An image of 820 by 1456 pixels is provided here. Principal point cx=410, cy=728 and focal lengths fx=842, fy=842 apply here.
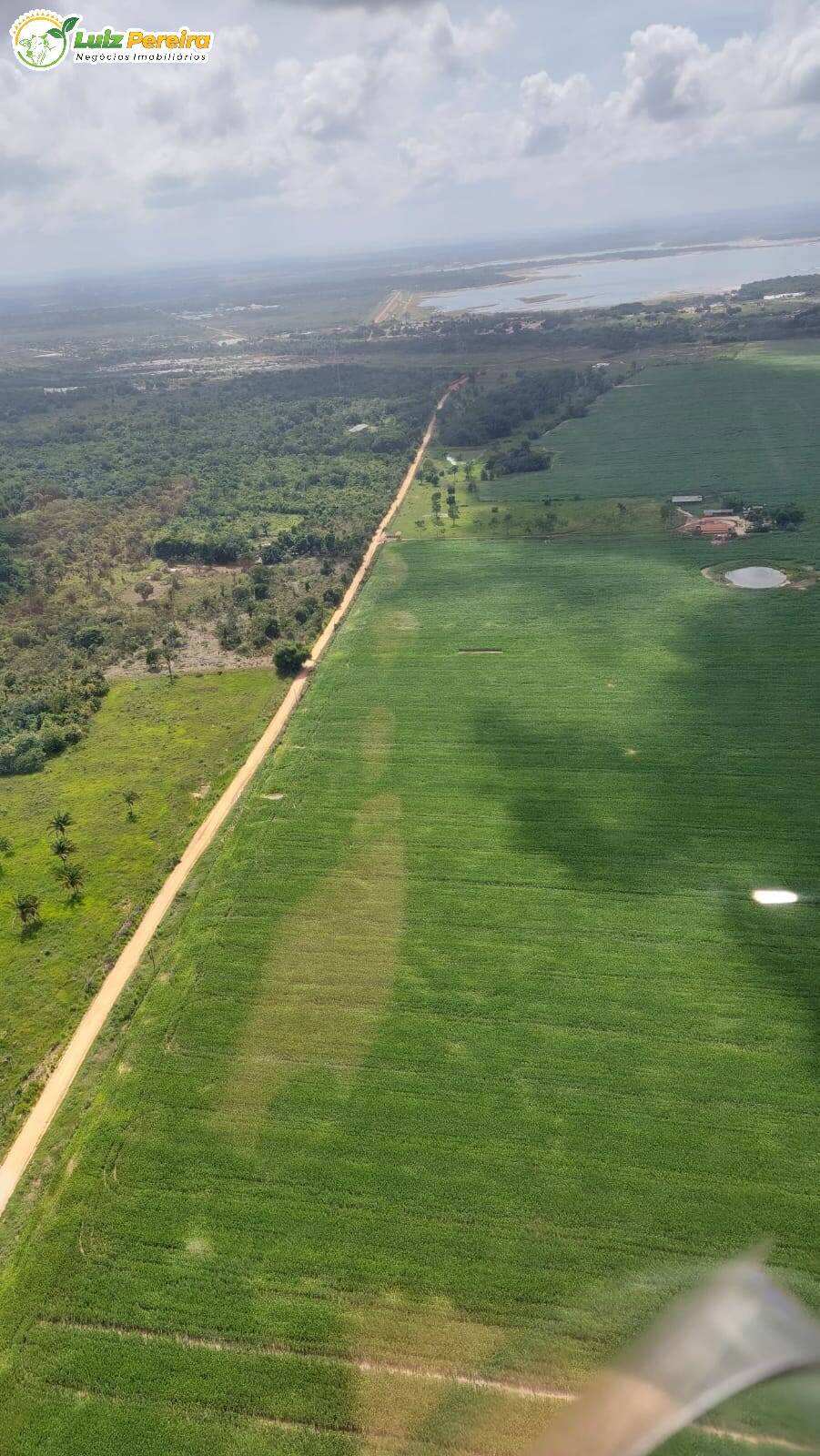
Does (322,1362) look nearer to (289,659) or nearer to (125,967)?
(125,967)

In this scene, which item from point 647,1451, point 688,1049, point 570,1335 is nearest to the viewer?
point 647,1451

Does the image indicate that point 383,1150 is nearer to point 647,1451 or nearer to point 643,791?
point 647,1451

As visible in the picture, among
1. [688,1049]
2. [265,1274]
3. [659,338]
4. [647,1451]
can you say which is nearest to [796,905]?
Answer: [688,1049]

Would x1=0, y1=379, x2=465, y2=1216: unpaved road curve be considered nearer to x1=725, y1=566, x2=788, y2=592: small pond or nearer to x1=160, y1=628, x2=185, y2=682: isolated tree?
x1=160, y1=628, x2=185, y2=682: isolated tree

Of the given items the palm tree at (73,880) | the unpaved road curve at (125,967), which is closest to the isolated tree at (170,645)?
the unpaved road curve at (125,967)

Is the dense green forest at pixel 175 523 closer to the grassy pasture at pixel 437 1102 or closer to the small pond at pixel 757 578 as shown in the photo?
the grassy pasture at pixel 437 1102

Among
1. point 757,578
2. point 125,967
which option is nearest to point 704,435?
point 757,578
